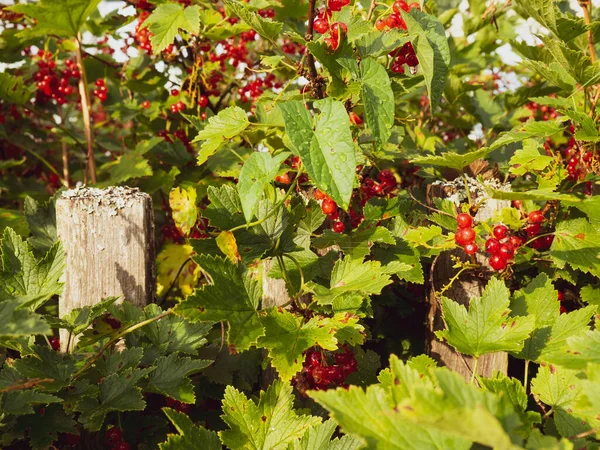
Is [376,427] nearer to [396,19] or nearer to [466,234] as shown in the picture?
[466,234]

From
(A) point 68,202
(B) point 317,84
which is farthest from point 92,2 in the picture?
(B) point 317,84

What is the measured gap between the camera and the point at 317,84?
166 cm

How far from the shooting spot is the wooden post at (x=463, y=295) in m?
1.87

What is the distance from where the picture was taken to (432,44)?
1456 mm

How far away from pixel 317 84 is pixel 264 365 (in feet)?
2.65

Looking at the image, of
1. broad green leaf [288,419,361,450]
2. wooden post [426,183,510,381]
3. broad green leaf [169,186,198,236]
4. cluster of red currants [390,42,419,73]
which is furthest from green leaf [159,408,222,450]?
cluster of red currants [390,42,419,73]

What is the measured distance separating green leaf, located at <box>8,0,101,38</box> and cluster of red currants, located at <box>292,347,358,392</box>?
1.79 meters

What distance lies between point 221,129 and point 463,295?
0.96 m

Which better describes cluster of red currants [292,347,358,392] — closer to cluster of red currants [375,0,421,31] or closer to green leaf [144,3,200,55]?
cluster of red currants [375,0,421,31]

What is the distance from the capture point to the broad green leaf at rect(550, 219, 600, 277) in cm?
174

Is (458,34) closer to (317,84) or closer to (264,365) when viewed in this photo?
(317,84)

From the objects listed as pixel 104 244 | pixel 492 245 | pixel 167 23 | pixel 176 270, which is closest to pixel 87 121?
pixel 167 23

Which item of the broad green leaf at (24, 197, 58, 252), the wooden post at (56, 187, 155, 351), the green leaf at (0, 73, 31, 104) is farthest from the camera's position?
the green leaf at (0, 73, 31, 104)

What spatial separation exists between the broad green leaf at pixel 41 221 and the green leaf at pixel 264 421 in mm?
972
